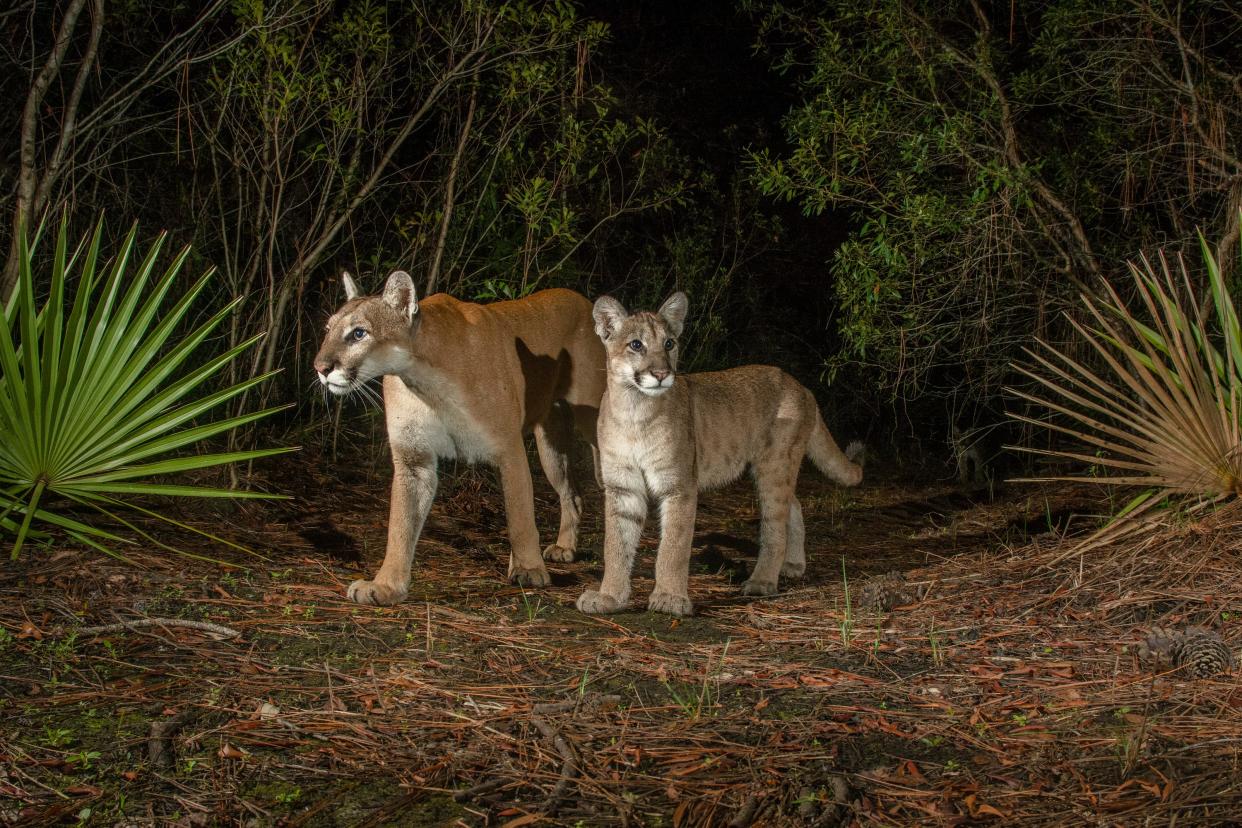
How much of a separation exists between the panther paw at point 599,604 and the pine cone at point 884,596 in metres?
1.09

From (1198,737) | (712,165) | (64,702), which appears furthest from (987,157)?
(64,702)

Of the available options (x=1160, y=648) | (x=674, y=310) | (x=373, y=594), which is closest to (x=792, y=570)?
(x=674, y=310)

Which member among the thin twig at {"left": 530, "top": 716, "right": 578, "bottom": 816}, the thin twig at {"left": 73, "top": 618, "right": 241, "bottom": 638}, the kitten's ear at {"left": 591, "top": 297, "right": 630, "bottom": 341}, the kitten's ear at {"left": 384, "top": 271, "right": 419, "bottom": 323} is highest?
the kitten's ear at {"left": 384, "top": 271, "right": 419, "bottom": 323}

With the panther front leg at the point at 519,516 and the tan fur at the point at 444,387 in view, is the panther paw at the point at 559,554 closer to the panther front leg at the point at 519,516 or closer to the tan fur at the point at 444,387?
the tan fur at the point at 444,387

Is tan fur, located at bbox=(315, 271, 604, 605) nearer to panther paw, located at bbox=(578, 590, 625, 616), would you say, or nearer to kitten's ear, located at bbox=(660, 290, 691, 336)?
panther paw, located at bbox=(578, 590, 625, 616)

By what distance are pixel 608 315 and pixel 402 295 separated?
3.36 ft

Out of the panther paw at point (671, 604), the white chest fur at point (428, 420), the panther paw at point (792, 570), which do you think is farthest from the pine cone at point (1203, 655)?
the white chest fur at point (428, 420)

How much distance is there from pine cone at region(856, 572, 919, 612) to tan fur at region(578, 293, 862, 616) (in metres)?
0.75

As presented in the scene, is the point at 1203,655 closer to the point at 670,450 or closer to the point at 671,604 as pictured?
the point at 671,604

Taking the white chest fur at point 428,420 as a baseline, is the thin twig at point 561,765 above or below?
below

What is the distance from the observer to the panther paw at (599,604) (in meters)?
5.00

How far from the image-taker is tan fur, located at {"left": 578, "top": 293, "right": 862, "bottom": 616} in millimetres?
5062

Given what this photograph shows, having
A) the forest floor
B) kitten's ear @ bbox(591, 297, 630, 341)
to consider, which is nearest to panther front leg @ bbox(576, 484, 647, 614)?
the forest floor

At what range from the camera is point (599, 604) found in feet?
16.4
